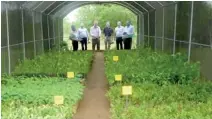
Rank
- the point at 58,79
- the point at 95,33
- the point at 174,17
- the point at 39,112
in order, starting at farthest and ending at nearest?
the point at 95,33 → the point at 174,17 → the point at 58,79 → the point at 39,112

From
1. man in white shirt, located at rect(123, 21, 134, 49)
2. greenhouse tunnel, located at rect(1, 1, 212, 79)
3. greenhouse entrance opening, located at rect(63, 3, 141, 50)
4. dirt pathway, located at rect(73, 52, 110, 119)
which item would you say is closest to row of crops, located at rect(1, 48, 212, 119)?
dirt pathway, located at rect(73, 52, 110, 119)

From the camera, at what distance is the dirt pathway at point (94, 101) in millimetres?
5263

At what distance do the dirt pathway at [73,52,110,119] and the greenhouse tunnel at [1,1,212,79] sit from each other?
2.17m

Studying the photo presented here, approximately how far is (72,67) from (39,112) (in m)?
4.38

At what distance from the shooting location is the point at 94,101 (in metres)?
6.21

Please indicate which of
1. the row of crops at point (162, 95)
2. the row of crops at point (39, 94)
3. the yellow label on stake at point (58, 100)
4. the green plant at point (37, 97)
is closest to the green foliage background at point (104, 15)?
the row of crops at point (162, 95)

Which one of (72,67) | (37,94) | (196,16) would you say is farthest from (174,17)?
(37,94)

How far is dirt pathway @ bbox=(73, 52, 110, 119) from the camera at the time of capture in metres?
5.26

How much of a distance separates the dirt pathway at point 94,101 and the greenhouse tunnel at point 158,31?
85.5 inches

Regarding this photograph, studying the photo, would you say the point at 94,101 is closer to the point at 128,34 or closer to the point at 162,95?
the point at 162,95

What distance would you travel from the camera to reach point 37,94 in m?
5.85

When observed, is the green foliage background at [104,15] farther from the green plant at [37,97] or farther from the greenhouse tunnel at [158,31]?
the green plant at [37,97]

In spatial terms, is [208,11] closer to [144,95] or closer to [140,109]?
[144,95]

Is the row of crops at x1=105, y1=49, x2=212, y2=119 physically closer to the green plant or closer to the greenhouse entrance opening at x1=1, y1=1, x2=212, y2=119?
the greenhouse entrance opening at x1=1, y1=1, x2=212, y2=119
